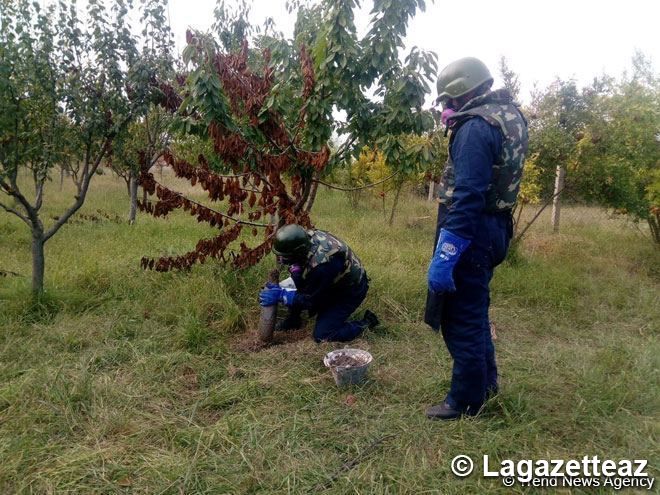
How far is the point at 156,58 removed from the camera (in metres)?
4.16

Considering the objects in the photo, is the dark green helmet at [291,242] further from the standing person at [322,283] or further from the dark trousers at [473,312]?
the dark trousers at [473,312]

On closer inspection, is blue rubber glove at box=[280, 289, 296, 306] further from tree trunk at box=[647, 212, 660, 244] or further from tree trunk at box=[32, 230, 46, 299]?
tree trunk at box=[647, 212, 660, 244]

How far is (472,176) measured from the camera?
225cm

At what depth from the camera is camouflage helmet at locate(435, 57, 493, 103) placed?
8.02ft

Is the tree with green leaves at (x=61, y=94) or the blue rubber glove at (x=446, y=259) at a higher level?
the tree with green leaves at (x=61, y=94)

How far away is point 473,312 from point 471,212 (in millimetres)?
568

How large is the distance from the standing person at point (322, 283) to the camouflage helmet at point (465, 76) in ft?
4.91

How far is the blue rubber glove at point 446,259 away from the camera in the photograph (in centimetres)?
230

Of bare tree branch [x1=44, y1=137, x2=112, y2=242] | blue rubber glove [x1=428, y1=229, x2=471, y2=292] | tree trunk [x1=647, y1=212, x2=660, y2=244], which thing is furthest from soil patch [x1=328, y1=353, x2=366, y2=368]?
tree trunk [x1=647, y1=212, x2=660, y2=244]

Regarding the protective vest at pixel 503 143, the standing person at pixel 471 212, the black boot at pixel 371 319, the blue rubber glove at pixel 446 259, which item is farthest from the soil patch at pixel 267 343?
the protective vest at pixel 503 143

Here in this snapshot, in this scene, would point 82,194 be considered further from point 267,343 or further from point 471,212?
point 471,212

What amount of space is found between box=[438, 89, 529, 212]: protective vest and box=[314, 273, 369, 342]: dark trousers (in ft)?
5.32

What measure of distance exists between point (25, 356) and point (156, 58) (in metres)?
2.70

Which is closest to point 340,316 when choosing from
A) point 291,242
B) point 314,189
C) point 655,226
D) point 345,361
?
point 345,361
